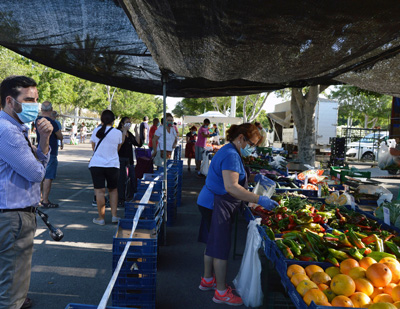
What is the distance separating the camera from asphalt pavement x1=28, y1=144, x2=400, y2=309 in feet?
12.2

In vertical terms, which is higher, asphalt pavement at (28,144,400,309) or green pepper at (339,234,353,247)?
green pepper at (339,234,353,247)

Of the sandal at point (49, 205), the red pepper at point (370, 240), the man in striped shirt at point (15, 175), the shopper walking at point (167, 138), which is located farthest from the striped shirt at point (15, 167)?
the shopper walking at point (167, 138)

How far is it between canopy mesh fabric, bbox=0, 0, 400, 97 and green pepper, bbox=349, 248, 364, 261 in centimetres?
184

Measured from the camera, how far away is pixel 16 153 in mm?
2381

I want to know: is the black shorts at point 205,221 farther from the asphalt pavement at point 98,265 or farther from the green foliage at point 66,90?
the green foliage at point 66,90

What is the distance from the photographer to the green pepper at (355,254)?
2.72m

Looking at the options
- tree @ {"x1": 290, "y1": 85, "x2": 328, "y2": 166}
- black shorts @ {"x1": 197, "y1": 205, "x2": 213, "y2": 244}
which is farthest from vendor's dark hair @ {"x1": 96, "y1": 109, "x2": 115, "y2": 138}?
tree @ {"x1": 290, "y1": 85, "x2": 328, "y2": 166}

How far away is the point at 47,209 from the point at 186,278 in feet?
14.1

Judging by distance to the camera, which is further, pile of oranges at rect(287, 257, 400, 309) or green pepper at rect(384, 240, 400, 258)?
green pepper at rect(384, 240, 400, 258)

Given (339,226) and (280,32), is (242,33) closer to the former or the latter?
(280,32)

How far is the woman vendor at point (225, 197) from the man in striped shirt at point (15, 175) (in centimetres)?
176

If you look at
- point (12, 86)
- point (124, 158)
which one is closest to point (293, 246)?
point (12, 86)

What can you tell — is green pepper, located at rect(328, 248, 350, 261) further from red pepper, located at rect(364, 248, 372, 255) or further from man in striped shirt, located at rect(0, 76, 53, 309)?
man in striped shirt, located at rect(0, 76, 53, 309)

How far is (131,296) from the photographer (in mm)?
3316
